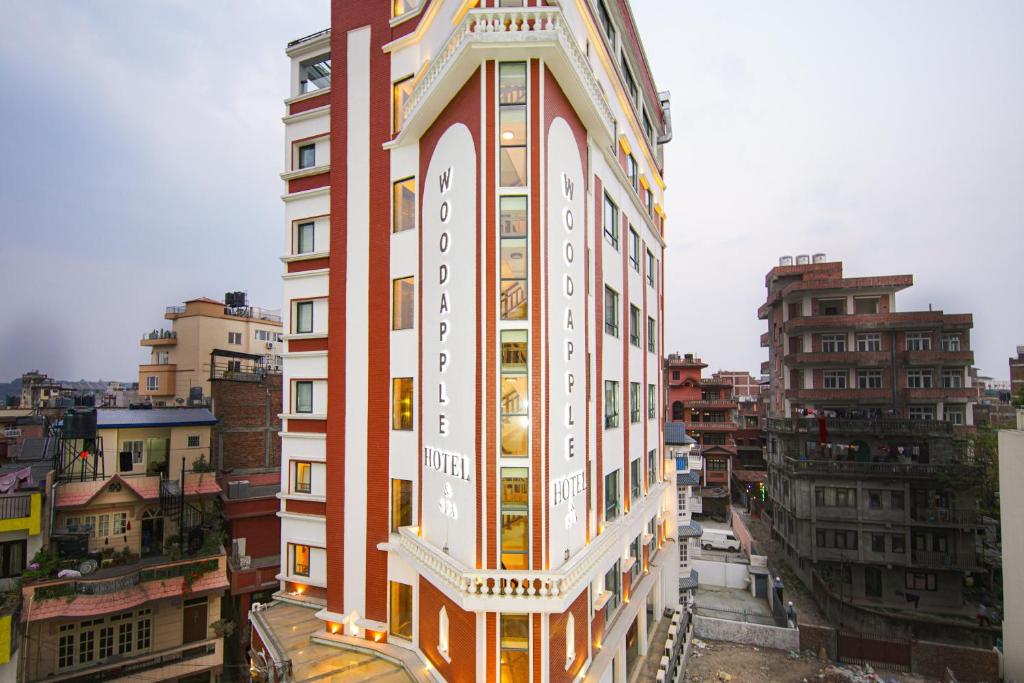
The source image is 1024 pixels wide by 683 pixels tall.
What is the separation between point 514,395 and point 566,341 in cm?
217

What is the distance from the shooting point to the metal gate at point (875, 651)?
74.8 ft

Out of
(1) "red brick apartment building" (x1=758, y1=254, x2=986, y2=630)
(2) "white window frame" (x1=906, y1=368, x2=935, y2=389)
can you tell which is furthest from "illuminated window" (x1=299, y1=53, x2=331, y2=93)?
(2) "white window frame" (x1=906, y1=368, x2=935, y2=389)

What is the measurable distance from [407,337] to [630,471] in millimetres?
11758

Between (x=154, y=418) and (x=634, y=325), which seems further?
(x=154, y=418)

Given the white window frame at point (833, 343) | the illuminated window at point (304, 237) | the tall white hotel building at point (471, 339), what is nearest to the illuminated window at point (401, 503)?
the tall white hotel building at point (471, 339)

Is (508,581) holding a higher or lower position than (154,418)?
lower

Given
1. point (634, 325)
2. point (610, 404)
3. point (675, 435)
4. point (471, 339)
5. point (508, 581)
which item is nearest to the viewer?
point (508, 581)

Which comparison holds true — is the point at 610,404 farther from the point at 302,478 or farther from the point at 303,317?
the point at 303,317

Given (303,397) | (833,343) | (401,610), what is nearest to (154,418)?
(303,397)

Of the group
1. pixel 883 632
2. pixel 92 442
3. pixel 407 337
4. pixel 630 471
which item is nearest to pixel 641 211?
pixel 630 471

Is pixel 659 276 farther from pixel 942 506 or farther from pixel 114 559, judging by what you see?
pixel 114 559

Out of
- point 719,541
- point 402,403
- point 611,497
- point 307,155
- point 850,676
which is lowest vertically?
point 719,541

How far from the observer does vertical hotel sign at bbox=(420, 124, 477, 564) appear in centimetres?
1256

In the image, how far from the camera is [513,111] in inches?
489
